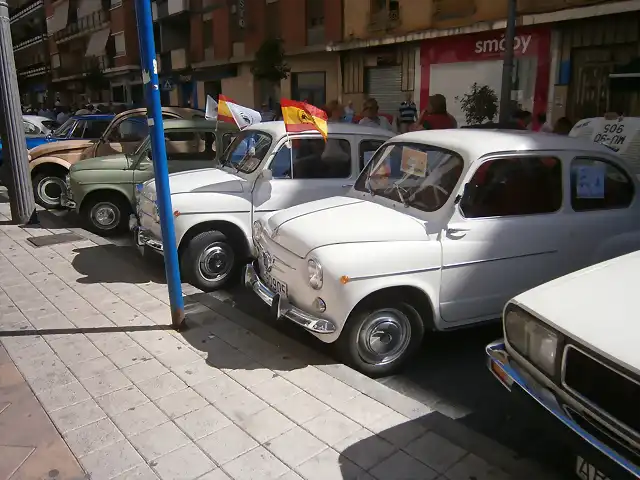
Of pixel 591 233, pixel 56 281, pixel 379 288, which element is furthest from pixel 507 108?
pixel 56 281

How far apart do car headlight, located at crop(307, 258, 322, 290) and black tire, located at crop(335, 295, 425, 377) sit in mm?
325

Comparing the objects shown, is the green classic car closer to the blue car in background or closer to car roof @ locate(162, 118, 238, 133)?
car roof @ locate(162, 118, 238, 133)

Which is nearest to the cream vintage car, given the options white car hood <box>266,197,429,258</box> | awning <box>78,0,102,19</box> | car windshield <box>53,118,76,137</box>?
car windshield <box>53,118,76,137</box>

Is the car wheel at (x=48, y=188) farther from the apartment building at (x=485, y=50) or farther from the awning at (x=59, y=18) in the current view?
the awning at (x=59, y=18)

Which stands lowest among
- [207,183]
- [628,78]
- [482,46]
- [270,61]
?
[207,183]

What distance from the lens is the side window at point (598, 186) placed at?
4500 mm

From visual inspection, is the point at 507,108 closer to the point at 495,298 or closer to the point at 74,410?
the point at 495,298

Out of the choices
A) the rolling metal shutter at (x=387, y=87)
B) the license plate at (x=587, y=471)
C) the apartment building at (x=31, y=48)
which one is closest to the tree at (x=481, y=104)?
the rolling metal shutter at (x=387, y=87)

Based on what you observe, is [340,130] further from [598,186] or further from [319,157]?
[598,186]

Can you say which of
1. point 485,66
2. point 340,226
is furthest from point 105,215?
point 485,66

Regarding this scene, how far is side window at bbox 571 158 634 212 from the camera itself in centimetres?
450

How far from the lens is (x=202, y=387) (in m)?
3.73

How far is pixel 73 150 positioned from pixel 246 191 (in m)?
5.45

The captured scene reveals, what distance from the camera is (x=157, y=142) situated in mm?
4227
